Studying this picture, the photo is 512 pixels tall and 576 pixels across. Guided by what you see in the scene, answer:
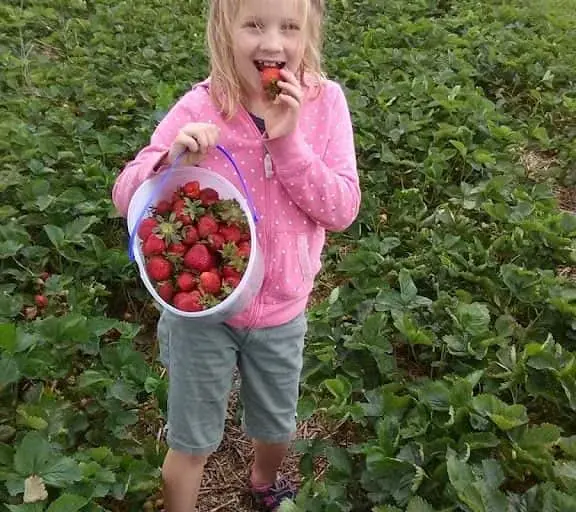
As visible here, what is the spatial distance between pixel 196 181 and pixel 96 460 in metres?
0.88

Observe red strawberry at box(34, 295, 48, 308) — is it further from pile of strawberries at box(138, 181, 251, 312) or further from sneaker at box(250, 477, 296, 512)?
pile of strawberries at box(138, 181, 251, 312)

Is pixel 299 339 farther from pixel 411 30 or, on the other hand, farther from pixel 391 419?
pixel 411 30

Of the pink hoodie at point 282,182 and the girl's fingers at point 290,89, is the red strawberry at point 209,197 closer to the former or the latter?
the pink hoodie at point 282,182

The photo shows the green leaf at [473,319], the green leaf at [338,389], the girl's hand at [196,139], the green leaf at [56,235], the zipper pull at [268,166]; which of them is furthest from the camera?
the green leaf at [56,235]

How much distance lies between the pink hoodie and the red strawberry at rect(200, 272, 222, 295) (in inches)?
7.4

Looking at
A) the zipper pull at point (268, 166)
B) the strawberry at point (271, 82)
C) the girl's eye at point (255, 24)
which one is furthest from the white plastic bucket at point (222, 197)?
the girl's eye at point (255, 24)

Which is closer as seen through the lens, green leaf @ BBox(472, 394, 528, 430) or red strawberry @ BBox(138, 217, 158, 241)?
red strawberry @ BBox(138, 217, 158, 241)

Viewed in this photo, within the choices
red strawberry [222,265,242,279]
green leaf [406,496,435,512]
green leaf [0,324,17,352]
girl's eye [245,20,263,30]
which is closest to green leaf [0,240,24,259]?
green leaf [0,324,17,352]

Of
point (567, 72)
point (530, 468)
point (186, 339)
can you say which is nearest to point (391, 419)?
point (530, 468)

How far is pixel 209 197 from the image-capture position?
177 cm

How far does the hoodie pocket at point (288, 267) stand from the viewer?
6.17 feet

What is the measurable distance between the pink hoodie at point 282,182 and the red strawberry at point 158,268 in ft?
0.65

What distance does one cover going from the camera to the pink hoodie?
181cm

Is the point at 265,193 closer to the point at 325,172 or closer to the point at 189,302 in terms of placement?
the point at 325,172
